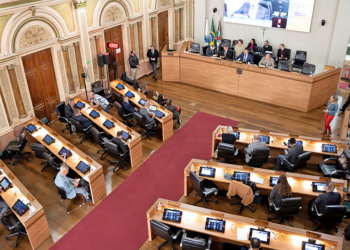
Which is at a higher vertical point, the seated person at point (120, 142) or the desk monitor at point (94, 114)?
the desk monitor at point (94, 114)

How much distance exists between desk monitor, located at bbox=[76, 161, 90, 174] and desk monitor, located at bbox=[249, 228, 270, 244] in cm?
392

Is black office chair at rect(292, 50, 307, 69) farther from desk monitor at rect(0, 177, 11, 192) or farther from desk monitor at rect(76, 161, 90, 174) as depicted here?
desk monitor at rect(0, 177, 11, 192)

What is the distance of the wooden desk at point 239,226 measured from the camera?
548 centimetres

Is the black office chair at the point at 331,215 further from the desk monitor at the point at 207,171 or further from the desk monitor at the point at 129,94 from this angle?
the desk monitor at the point at 129,94

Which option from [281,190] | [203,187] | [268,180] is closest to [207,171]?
[203,187]

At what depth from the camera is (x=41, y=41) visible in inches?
361

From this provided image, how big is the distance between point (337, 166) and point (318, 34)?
6.10 meters

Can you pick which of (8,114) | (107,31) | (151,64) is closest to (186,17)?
(151,64)

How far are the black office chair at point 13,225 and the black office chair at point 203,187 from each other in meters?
3.71

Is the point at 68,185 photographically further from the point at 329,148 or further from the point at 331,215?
the point at 329,148

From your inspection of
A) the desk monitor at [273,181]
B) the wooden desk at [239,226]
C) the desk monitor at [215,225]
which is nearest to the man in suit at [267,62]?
the desk monitor at [273,181]

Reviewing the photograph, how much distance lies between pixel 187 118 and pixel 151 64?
3.72m

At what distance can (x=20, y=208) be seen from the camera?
20.7 ft

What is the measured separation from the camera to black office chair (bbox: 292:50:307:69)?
12.1m
